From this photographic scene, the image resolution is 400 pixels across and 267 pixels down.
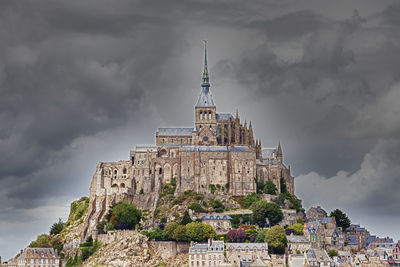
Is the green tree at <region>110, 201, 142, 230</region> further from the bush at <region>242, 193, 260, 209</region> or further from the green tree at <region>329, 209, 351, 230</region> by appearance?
the green tree at <region>329, 209, 351, 230</region>

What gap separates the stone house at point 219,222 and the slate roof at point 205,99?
24.5m

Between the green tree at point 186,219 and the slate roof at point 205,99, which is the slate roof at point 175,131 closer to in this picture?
the slate roof at point 205,99

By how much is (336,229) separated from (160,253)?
940 inches

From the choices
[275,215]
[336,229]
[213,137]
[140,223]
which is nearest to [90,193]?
[140,223]

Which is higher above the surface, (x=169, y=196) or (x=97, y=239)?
(x=169, y=196)

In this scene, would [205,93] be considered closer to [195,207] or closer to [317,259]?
[195,207]

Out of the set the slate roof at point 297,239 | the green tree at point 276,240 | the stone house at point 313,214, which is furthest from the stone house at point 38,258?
the stone house at point 313,214

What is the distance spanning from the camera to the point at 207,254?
100 m

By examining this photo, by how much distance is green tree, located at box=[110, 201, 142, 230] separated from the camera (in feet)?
373

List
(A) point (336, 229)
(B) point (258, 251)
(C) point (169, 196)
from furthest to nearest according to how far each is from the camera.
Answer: (C) point (169, 196) < (A) point (336, 229) < (B) point (258, 251)

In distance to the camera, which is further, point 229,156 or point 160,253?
point 229,156

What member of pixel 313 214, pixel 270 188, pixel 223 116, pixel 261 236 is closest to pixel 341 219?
pixel 313 214

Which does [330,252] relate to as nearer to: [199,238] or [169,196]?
[199,238]

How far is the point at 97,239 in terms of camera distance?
112188mm
